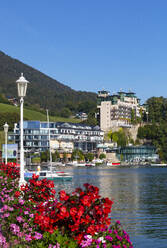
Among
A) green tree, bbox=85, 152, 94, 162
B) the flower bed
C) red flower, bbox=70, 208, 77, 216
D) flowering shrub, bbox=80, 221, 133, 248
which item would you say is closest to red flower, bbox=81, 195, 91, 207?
the flower bed

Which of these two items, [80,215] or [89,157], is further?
[89,157]

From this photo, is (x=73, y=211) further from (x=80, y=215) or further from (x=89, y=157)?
(x=89, y=157)

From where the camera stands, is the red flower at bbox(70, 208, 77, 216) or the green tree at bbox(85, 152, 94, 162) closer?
the red flower at bbox(70, 208, 77, 216)

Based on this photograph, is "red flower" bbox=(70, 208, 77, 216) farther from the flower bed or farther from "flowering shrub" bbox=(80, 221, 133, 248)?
"flowering shrub" bbox=(80, 221, 133, 248)

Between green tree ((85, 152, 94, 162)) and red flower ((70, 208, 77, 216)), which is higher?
green tree ((85, 152, 94, 162))

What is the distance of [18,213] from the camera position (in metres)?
12.8

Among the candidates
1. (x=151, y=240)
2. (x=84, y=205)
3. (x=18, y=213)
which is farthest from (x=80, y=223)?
(x=151, y=240)

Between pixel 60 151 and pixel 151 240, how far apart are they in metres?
166

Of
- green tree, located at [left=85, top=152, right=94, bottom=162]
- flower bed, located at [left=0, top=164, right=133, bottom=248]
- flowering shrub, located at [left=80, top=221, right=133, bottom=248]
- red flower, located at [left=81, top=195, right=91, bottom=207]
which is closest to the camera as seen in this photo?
flowering shrub, located at [left=80, top=221, right=133, bottom=248]

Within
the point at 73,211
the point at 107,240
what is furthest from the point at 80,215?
the point at 107,240

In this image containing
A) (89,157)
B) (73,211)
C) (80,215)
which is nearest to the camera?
(80,215)

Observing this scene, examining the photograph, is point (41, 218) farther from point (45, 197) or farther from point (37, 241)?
point (45, 197)

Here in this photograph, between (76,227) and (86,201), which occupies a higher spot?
(86,201)

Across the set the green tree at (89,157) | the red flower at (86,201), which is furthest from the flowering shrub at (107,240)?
the green tree at (89,157)
